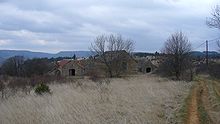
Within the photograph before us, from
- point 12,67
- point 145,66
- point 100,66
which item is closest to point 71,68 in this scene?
point 12,67

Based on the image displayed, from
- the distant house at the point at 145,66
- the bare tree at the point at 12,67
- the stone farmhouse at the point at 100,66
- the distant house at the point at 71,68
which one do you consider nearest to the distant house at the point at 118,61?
the stone farmhouse at the point at 100,66

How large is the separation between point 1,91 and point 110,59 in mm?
50157

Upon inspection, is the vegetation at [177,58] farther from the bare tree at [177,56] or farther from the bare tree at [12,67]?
the bare tree at [12,67]

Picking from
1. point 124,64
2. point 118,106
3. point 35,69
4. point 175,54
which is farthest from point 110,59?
point 118,106

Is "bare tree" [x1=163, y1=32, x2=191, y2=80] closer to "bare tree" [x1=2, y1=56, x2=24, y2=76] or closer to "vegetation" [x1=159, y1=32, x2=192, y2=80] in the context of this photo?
"vegetation" [x1=159, y1=32, x2=192, y2=80]

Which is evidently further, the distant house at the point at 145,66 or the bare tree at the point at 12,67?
the distant house at the point at 145,66

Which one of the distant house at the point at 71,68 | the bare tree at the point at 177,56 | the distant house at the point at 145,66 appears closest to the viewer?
the bare tree at the point at 177,56

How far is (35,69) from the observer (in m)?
71.2

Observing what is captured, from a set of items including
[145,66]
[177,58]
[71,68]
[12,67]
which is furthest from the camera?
[145,66]

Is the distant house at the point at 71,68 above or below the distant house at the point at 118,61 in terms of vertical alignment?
below

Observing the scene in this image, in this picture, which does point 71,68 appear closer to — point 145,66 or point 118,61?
point 145,66

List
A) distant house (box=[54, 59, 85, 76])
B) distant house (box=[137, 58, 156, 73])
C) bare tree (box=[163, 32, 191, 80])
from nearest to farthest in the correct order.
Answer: bare tree (box=[163, 32, 191, 80]) < distant house (box=[54, 59, 85, 76]) < distant house (box=[137, 58, 156, 73])

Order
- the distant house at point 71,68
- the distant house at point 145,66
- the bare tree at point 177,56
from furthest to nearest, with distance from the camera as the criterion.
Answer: the distant house at point 145,66, the distant house at point 71,68, the bare tree at point 177,56

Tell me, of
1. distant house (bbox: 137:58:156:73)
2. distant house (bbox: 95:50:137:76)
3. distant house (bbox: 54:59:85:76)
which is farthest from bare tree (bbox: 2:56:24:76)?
distant house (bbox: 137:58:156:73)
